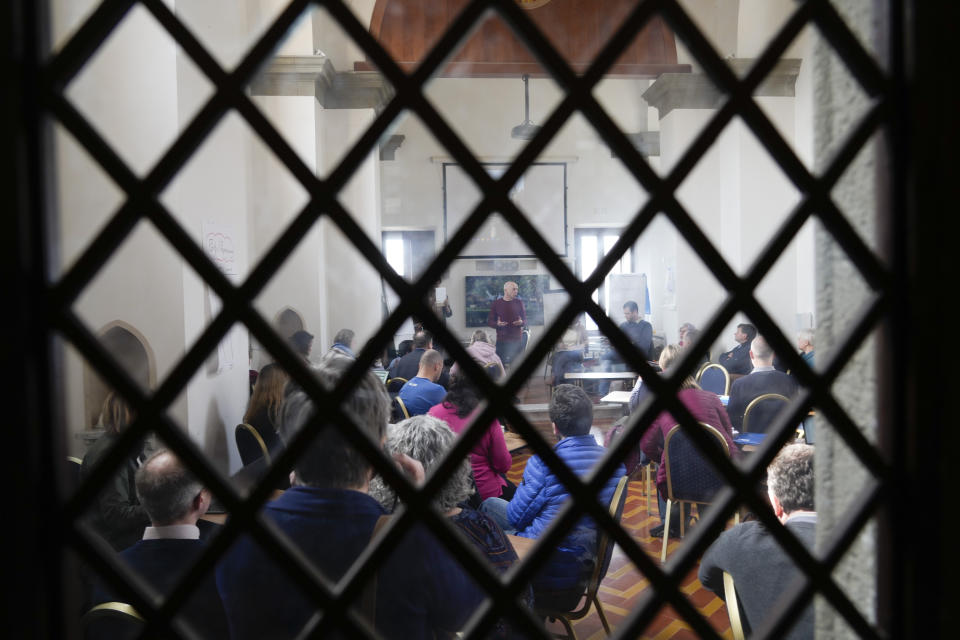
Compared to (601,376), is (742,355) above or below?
above

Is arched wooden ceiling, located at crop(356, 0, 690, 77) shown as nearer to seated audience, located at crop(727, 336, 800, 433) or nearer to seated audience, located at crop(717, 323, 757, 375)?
seated audience, located at crop(717, 323, 757, 375)

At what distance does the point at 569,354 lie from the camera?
676 cm

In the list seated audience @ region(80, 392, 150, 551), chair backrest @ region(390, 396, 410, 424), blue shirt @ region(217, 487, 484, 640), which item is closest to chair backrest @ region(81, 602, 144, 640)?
blue shirt @ region(217, 487, 484, 640)

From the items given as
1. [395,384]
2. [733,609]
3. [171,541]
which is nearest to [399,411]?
[395,384]

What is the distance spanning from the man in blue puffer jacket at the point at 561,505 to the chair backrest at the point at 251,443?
120cm

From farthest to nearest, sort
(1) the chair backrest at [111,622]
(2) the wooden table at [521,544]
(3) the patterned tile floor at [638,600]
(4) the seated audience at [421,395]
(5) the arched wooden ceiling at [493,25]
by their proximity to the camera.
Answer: (5) the arched wooden ceiling at [493,25]
(4) the seated audience at [421,395]
(3) the patterned tile floor at [638,600]
(2) the wooden table at [521,544]
(1) the chair backrest at [111,622]

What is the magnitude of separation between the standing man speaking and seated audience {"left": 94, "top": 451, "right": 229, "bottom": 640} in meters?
6.36

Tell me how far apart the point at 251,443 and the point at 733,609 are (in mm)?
2197

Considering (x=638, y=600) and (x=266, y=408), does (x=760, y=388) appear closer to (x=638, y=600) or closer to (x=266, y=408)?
(x=638, y=600)

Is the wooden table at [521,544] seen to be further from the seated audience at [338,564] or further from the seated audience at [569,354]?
the seated audience at [569,354]

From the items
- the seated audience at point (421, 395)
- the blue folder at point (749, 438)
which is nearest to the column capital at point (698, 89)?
the blue folder at point (749, 438)

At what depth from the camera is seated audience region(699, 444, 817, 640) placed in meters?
1.58

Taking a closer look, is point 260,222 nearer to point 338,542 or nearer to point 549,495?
point 549,495

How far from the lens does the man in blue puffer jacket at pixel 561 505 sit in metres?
2.12
